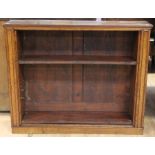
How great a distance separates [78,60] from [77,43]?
22 centimetres

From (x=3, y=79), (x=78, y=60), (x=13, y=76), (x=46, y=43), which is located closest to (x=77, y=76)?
(x=78, y=60)

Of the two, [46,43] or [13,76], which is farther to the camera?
[46,43]

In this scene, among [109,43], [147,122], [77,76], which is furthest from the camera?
[147,122]

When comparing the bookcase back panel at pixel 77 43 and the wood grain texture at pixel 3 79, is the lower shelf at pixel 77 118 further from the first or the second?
the bookcase back panel at pixel 77 43

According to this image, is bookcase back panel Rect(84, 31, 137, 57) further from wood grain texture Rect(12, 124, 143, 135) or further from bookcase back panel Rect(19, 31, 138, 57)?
wood grain texture Rect(12, 124, 143, 135)

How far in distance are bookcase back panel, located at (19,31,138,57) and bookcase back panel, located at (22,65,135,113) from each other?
5.1 inches

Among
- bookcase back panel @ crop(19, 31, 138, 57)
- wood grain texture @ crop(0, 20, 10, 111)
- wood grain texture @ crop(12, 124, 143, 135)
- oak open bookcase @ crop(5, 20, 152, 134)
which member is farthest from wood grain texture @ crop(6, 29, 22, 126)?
wood grain texture @ crop(0, 20, 10, 111)

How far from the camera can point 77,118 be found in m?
2.36

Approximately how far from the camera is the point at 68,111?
2.48 m

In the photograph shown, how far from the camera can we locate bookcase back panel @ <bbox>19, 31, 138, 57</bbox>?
7.45 ft

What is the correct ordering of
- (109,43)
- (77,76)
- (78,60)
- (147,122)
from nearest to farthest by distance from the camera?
(78,60) → (109,43) → (77,76) → (147,122)

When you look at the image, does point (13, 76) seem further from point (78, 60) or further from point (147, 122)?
point (147, 122)

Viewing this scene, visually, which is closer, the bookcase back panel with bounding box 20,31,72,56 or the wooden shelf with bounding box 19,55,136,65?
the wooden shelf with bounding box 19,55,136,65
